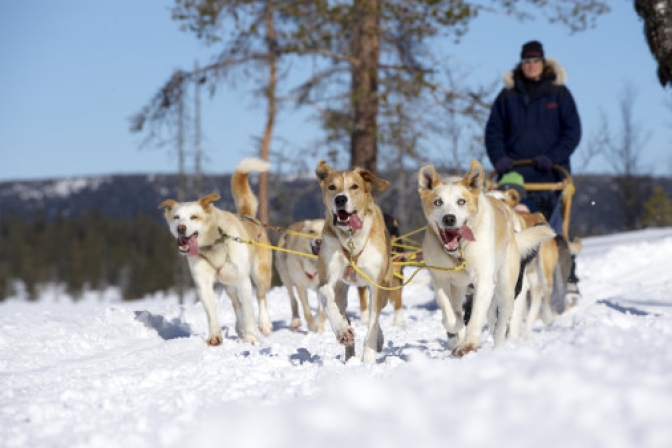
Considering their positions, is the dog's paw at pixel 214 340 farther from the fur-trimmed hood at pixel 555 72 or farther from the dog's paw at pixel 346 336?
the fur-trimmed hood at pixel 555 72

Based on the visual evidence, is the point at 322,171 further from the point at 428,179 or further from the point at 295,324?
the point at 295,324

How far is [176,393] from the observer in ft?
11.4

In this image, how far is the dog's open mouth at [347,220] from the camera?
497 centimetres

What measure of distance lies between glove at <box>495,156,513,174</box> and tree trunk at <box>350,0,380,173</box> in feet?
17.5

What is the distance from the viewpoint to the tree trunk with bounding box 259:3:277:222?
13.4 meters

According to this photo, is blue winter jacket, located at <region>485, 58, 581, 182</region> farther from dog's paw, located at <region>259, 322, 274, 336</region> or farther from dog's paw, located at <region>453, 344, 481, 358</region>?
dog's paw, located at <region>453, 344, 481, 358</region>

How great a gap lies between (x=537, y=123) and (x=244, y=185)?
2.64 meters

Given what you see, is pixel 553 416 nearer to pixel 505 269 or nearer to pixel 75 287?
pixel 505 269

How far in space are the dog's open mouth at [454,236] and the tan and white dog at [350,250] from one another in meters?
0.56

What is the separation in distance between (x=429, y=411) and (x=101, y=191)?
537 feet

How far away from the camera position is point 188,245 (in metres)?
6.41

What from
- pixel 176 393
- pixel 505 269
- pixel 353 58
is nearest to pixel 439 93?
pixel 353 58

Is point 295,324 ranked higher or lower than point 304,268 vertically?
lower

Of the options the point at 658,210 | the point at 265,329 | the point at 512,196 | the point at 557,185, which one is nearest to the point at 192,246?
the point at 265,329
